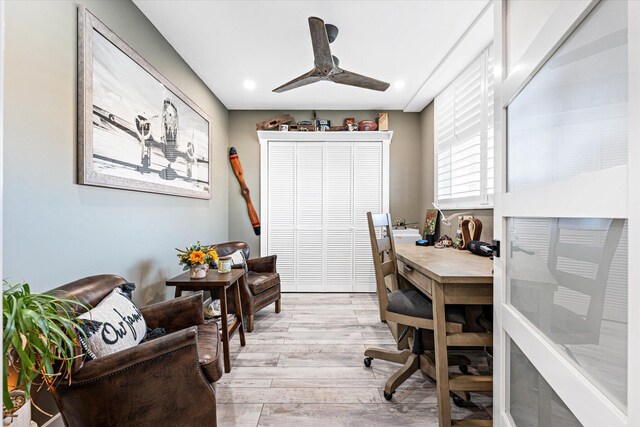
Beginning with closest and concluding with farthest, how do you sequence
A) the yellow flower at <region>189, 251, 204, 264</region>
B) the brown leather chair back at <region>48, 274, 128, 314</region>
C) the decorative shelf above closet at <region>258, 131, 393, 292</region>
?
the brown leather chair back at <region>48, 274, 128, 314</region>, the yellow flower at <region>189, 251, 204, 264</region>, the decorative shelf above closet at <region>258, 131, 393, 292</region>

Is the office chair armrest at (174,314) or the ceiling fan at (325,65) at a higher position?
the ceiling fan at (325,65)

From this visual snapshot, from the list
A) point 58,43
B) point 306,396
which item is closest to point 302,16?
point 58,43

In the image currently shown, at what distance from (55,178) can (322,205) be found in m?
3.08

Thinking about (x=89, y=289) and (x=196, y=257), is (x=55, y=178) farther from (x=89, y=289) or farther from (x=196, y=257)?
(x=196, y=257)

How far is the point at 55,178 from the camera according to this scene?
Answer: 1.56m

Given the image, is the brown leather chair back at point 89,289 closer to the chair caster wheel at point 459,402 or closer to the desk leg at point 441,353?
the desk leg at point 441,353

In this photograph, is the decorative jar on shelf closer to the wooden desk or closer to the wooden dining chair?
the wooden dining chair

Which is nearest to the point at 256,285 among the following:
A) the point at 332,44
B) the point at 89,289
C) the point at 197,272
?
the point at 197,272

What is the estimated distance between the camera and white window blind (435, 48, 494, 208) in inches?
107

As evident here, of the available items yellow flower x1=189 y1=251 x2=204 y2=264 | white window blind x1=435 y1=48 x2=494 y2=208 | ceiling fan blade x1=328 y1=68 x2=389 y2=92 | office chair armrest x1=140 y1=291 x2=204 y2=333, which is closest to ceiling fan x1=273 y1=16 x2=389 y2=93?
ceiling fan blade x1=328 y1=68 x2=389 y2=92

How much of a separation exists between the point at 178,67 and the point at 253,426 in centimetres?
294

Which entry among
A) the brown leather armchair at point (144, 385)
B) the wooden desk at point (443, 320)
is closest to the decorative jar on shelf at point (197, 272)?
the brown leather armchair at point (144, 385)

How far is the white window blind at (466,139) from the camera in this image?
8.88ft

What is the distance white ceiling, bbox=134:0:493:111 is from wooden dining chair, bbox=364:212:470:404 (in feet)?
5.01
